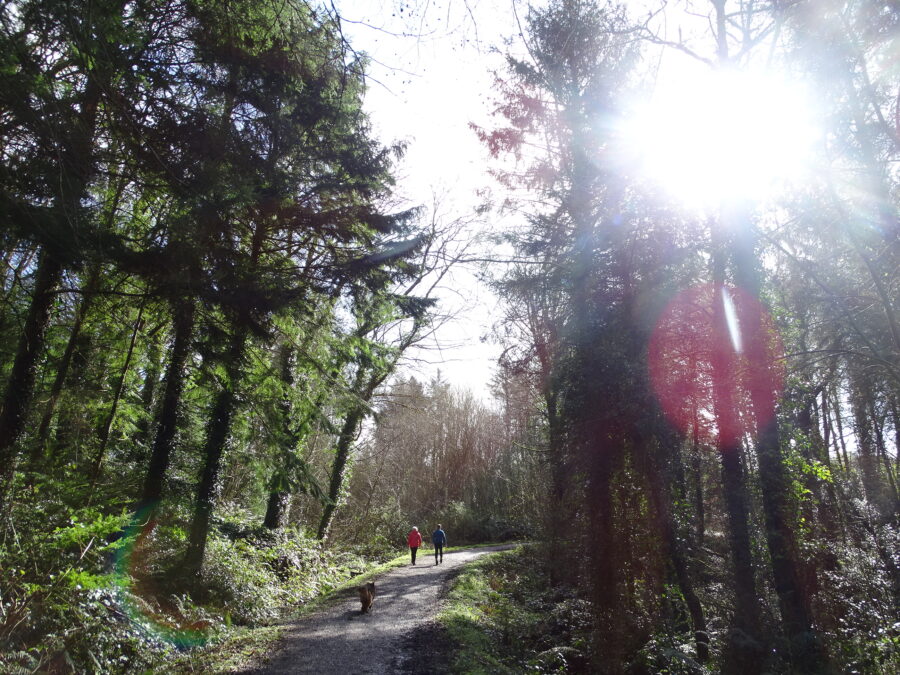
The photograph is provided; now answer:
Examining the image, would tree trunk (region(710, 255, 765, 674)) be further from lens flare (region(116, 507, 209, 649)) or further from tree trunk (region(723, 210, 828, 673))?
lens flare (region(116, 507, 209, 649))

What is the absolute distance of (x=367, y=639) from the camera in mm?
8586

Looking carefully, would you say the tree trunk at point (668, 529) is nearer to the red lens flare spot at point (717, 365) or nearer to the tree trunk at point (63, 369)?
the red lens flare spot at point (717, 365)

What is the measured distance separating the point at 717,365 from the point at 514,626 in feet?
22.1

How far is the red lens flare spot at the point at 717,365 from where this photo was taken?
30.6 feet

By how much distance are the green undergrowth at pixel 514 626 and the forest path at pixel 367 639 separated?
47cm

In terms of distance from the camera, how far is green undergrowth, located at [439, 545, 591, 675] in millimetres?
8398

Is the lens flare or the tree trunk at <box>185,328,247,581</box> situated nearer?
the lens flare

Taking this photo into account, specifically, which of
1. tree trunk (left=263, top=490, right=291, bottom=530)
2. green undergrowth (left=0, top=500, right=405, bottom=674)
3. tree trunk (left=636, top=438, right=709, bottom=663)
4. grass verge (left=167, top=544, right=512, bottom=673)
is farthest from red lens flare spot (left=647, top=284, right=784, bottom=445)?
tree trunk (left=263, top=490, right=291, bottom=530)

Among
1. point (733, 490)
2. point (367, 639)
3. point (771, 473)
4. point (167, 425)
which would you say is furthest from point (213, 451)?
point (771, 473)

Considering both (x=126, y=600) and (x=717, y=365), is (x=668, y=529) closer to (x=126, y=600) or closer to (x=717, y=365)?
(x=717, y=365)

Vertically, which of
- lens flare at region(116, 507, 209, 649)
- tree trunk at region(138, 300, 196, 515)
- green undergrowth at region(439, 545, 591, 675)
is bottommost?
green undergrowth at region(439, 545, 591, 675)

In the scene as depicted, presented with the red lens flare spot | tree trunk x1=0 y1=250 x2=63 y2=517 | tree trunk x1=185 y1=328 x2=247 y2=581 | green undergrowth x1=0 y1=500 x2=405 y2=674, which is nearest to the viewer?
green undergrowth x1=0 y1=500 x2=405 y2=674

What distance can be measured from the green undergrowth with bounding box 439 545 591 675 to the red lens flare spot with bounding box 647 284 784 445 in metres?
4.35

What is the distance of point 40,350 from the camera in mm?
7922
